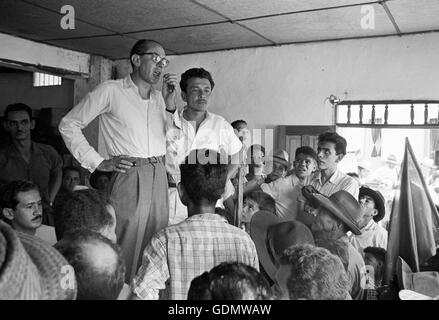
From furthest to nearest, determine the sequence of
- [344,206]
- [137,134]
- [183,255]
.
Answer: [344,206], [137,134], [183,255]

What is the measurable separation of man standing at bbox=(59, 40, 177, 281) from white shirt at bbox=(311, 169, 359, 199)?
0.44 meters

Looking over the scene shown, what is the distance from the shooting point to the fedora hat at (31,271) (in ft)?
2.31

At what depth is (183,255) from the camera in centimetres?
93

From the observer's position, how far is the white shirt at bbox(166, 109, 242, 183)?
3.83ft

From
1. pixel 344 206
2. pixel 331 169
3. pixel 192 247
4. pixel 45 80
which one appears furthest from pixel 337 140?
pixel 45 80

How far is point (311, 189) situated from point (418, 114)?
35cm

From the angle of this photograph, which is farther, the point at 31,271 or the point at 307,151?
the point at 307,151

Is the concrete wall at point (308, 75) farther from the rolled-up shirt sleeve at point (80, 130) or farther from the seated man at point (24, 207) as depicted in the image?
the seated man at point (24, 207)

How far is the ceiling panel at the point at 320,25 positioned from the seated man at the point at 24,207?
0.75 m

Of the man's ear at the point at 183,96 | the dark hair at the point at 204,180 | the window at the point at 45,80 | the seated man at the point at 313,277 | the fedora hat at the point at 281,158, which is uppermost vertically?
the window at the point at 45,80

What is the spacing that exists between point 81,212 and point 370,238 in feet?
2.58

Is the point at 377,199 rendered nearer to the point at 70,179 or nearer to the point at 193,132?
the point at 193,132

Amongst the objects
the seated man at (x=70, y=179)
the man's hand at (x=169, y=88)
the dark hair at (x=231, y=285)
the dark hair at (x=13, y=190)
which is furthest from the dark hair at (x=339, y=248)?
the dark hair at (x=13, y=190)

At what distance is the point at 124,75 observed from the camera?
1212 mm
